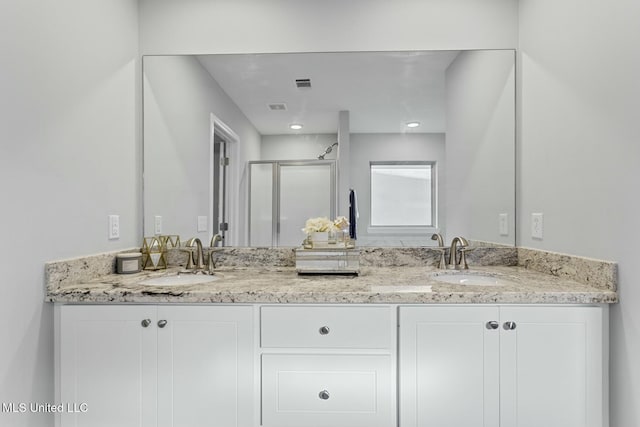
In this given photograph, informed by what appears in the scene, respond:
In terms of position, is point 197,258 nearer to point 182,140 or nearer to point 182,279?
point 182,279

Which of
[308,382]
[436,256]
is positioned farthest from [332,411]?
[436,256]

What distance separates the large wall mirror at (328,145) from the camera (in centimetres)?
197

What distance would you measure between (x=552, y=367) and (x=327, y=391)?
0.81m

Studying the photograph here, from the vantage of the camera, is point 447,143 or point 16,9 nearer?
point 16,9

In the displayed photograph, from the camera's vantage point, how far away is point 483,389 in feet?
4.33

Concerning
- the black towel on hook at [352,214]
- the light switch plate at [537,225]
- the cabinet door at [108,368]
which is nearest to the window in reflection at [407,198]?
the black towel on hook at [352,214]

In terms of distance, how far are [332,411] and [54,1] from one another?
1.84 m

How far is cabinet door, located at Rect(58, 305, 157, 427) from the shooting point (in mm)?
1362

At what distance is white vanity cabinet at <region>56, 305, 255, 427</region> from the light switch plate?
138 cm

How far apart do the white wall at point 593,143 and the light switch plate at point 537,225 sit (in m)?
0.03

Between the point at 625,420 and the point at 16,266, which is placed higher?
the point at 16,266

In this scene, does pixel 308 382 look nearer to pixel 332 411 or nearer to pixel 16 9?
pixel 332 411

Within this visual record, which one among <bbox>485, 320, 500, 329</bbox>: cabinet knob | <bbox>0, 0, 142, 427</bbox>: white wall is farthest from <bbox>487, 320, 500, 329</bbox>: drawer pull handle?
<bbox>0, 0, 142, 427</bbox>: white wall

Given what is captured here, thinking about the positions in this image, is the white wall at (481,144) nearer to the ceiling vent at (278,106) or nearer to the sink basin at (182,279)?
the ceiling vent at (278,106)
